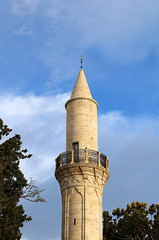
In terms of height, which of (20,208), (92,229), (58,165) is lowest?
(92,229)

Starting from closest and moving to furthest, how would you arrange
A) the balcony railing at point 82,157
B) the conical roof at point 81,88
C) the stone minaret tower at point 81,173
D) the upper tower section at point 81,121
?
the stone minaret tower at point 81,173 → the balcony railing at point 82,157 → the upper tower section at point 81,121 → the conical roof at point 81,88

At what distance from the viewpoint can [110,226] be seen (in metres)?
39.3

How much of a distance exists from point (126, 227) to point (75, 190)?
1279 cm

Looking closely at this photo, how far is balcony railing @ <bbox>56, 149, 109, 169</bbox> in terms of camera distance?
28791 mm

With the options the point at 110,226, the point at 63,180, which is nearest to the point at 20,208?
the point at 63,180

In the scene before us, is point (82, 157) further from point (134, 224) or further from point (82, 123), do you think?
point (134, 224)

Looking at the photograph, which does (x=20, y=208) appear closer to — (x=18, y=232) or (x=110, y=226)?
(x=18, y=232)

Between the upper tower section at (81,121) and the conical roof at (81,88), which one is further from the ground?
the conical roof at (81,88)

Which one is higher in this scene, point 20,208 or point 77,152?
point 77,152

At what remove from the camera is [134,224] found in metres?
38.0

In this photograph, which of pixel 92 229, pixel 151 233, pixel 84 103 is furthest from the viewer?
pixel 151 233

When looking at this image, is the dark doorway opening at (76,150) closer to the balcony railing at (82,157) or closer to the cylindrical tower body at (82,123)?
the balcony railing at (82,157)

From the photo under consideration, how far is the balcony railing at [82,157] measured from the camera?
28.8 metres

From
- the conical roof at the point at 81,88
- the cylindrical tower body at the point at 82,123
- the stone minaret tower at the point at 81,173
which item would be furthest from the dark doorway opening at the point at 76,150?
the conical roof at the point at 81,88
